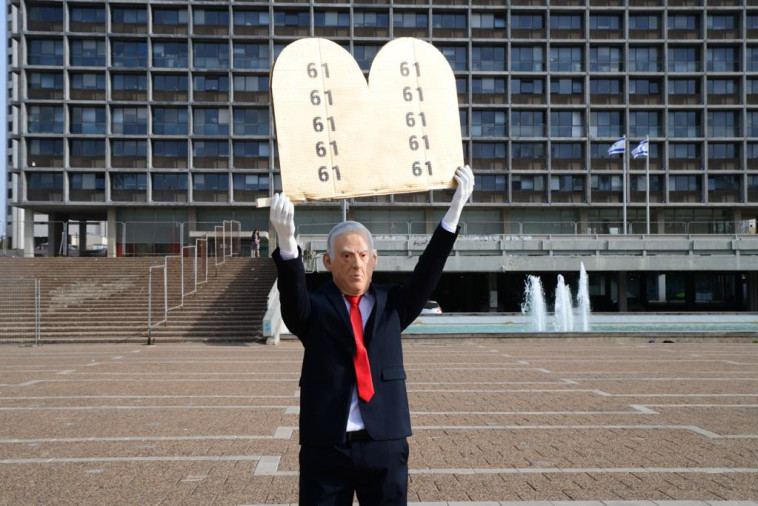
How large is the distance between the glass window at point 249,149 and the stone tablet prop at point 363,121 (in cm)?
5975

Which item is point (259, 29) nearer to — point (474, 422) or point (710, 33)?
point (710, 33)

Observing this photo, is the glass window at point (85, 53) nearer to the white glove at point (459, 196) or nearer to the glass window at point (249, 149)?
the glass window at point (249, 149)

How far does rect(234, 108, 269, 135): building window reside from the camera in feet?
206

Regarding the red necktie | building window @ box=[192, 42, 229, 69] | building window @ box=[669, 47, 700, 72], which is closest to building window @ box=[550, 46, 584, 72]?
building window @ box=[669, 47, 700, 72]

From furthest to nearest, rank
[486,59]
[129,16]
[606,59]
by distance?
1. [606,59]
2. [486,59]
3. [129,16]

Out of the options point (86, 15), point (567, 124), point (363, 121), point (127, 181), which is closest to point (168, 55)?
point (86, 15)

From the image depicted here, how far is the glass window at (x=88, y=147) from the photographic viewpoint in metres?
61.7

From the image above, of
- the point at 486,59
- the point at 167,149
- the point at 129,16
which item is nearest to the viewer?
the point at 129,16

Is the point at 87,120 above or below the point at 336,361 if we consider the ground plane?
above

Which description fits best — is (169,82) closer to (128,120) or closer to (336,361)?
(128,120)

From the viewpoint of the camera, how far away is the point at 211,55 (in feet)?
205

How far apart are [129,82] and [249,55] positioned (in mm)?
9663

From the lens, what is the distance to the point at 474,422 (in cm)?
990

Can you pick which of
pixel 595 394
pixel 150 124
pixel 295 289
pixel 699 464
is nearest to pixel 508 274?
pixel 150 124
